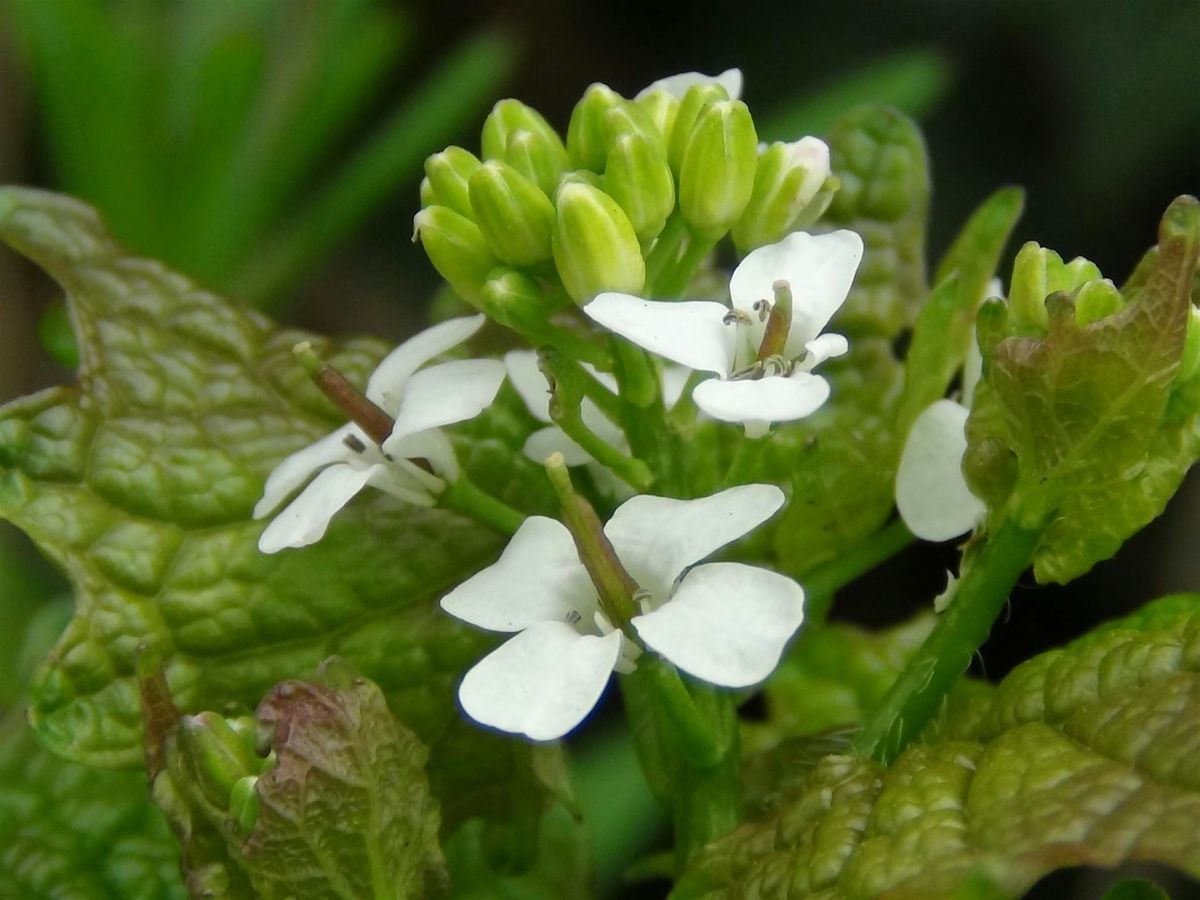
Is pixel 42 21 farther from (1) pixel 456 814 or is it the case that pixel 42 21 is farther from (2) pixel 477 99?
(1) pixel 456 814

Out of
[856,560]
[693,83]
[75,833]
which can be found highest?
[693,83]

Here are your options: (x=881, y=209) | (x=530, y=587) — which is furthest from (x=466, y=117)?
(x=530, y=587)

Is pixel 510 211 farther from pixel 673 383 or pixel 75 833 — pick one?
pixel 75 833

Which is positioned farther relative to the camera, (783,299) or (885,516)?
Answer: (885,516)

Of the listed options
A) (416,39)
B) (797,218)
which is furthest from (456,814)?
(416,39)

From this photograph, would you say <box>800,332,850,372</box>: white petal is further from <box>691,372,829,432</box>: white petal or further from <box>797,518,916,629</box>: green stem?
<box>797,518,916,629</box>: green stem

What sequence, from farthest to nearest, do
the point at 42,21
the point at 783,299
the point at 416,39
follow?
the point at 416,39 → the point at 42,21 → the point at 783,299

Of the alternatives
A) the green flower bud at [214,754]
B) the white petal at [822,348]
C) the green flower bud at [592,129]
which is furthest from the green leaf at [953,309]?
the green flower bud at [214,754]
